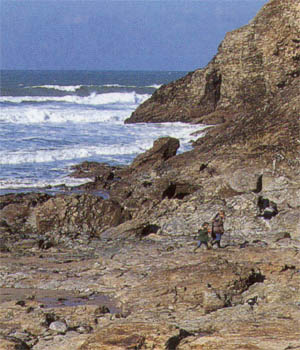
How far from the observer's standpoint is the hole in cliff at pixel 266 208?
1650 centimetres

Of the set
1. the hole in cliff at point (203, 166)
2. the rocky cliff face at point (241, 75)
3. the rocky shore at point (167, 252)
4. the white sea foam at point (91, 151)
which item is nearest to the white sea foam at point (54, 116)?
the rocky cliff face at point (241, 75)


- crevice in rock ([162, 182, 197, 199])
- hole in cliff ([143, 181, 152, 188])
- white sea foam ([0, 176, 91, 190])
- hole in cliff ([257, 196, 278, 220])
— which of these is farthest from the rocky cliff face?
hole in cliff ([257, 196, 278, 220])

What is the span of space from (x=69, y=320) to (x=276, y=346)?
11.4ft

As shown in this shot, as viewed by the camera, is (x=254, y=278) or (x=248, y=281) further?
(x=254, y=278)

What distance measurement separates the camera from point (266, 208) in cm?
1678

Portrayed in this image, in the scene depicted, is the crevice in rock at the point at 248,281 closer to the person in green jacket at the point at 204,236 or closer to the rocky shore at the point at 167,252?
the rocky shore at the point at 167,252

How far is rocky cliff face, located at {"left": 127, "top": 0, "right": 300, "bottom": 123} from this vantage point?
3825cm

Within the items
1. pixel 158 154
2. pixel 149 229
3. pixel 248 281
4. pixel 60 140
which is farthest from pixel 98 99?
pixel 248 281

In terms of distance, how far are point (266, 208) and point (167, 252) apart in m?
3.66

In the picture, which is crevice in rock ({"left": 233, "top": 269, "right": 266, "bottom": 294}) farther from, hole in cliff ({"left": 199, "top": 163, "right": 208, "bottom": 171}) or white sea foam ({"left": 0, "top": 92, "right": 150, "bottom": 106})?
white sea foam ({"left": 0, "top": 92, "right": 150, "bottom": 106})

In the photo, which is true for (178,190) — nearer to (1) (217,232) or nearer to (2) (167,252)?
(1) (217,232)

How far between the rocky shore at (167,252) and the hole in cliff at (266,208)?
1.5 inches

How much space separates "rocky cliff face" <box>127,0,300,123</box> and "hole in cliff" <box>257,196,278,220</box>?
1897 centimetres

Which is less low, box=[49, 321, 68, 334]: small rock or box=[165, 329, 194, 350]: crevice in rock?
box=[165, 329, 194, 350]: crevice in rock
